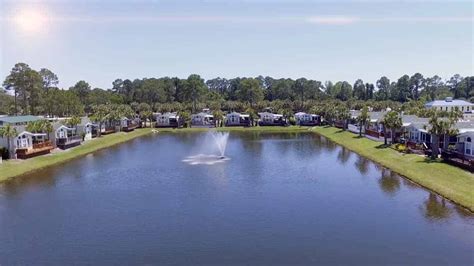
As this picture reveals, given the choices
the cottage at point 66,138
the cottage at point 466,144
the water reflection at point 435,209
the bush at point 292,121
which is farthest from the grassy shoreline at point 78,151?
the cottage at point 466,144

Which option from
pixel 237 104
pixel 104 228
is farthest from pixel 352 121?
pixel 104 228

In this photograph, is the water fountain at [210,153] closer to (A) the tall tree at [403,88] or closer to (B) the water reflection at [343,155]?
(B) the water reflection at [343,155]

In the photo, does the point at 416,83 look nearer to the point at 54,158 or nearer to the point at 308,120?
Answer: the point at 308,120

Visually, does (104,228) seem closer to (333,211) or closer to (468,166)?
(333,211)

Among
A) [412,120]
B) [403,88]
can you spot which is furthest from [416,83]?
[412,120]

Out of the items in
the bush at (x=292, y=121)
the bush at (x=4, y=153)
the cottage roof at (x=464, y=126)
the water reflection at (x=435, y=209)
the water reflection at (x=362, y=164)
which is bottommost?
the water reflection at (x=435, y=209)
